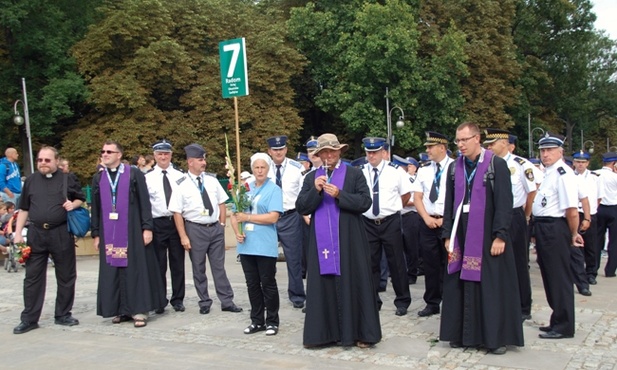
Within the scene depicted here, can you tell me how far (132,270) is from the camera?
26.6 feet

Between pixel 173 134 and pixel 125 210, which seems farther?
pixel 173 134

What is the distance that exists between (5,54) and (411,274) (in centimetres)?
2749

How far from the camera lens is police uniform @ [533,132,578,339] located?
21.7ft

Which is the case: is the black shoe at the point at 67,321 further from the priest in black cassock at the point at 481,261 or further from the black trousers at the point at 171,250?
the priest in black cassock at the point at 481,261

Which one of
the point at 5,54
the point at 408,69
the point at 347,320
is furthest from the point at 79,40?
the point at 347,320

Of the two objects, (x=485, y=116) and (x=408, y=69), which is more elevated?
(x=408, y=69)

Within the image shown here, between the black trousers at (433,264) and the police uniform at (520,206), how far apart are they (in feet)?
3.08

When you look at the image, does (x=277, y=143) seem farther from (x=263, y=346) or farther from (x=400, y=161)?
(x=400, y=161)

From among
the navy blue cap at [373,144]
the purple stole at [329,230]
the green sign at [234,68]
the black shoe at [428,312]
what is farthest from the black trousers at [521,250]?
the green sign at [234,68]

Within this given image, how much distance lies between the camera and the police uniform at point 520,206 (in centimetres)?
738

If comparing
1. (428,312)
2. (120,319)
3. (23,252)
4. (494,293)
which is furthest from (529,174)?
(23,252)

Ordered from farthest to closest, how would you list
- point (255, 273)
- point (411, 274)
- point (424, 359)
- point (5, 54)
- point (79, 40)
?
point (79, 40), point (5, 54), point (411, 274), point (255, 273), point (424, 359)

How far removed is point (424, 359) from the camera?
238 inches

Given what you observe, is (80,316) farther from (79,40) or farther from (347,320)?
(79,40)
